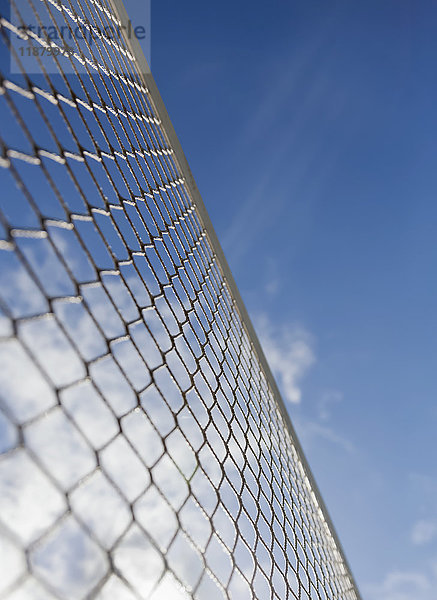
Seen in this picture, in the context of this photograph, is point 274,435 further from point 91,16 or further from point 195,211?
point 91,16

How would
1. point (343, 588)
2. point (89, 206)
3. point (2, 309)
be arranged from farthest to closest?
point (343, 588) < point (89, 206) < point (2, 309)

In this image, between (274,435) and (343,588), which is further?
(343,588)

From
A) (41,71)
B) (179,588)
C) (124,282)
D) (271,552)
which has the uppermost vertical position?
(41,71)

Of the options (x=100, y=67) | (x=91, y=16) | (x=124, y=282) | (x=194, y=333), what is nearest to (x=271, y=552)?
(x=194, y=333)

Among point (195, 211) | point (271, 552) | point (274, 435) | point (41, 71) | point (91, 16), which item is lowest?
point (271, 552)

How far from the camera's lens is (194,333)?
2.06 meters

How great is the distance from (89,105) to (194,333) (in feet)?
3.32

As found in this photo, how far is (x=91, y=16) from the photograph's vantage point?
6.41 feet

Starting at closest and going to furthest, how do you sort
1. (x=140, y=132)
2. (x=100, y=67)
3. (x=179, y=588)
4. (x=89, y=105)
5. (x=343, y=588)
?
(x=179, y=588)
(x=89, y=105)
(x=100, y=67)
(x=140, y=132)
(x=343, y=588)

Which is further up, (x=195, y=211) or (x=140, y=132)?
(x=195, y=211)

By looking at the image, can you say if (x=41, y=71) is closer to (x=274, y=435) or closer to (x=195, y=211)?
(x=195, y=211)

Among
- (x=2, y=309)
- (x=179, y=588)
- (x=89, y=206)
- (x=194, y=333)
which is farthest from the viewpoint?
(x=194, y=333)

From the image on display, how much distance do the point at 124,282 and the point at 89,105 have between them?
66 centimetres

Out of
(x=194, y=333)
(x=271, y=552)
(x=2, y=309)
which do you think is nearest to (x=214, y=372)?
(x=194, y=333)
